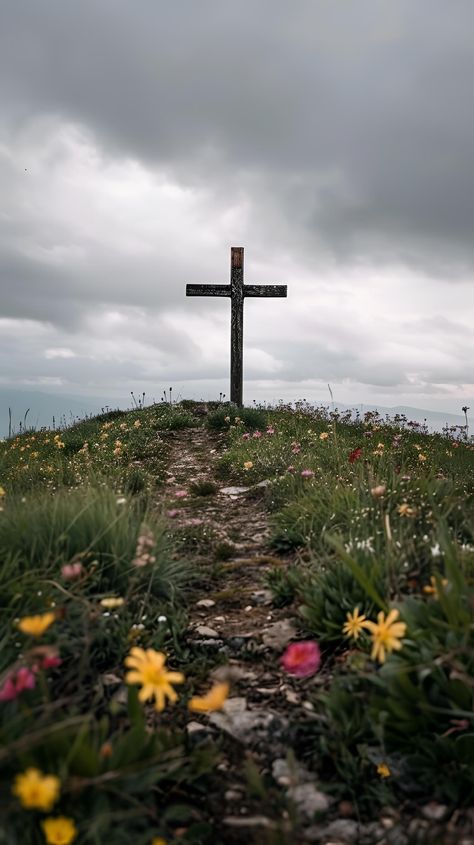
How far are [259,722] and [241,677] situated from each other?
1.58ft

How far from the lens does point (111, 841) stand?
2.09 m

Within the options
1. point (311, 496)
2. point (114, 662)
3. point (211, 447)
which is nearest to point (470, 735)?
point (114, 662)

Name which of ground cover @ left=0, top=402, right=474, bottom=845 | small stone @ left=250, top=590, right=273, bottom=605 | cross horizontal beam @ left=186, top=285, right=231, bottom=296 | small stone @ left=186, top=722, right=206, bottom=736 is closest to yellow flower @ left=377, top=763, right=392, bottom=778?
ground cover @ left=0, top=402, right=474, bottom=845

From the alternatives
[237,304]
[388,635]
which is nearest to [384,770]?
[388,635]

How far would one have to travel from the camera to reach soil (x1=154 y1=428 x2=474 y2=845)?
7.57ft

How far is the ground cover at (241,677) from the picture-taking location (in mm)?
2162

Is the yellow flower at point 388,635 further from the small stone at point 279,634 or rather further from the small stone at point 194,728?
the small stone at point 279,634

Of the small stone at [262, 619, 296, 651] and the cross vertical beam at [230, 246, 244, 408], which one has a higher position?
the cross vertical beam at [230, 246, 244, 408]

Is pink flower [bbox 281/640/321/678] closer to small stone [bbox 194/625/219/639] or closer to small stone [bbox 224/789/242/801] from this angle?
small stone [bbox 224/789/242/801]

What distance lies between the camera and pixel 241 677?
3510 mm

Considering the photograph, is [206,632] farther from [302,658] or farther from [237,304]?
[237,304]

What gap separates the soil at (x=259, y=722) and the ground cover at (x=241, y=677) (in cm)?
1

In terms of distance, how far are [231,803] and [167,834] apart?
339 millimetres

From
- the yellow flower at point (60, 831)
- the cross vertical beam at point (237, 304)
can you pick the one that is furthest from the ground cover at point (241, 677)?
the cross vertical beam at point (237, 304)
